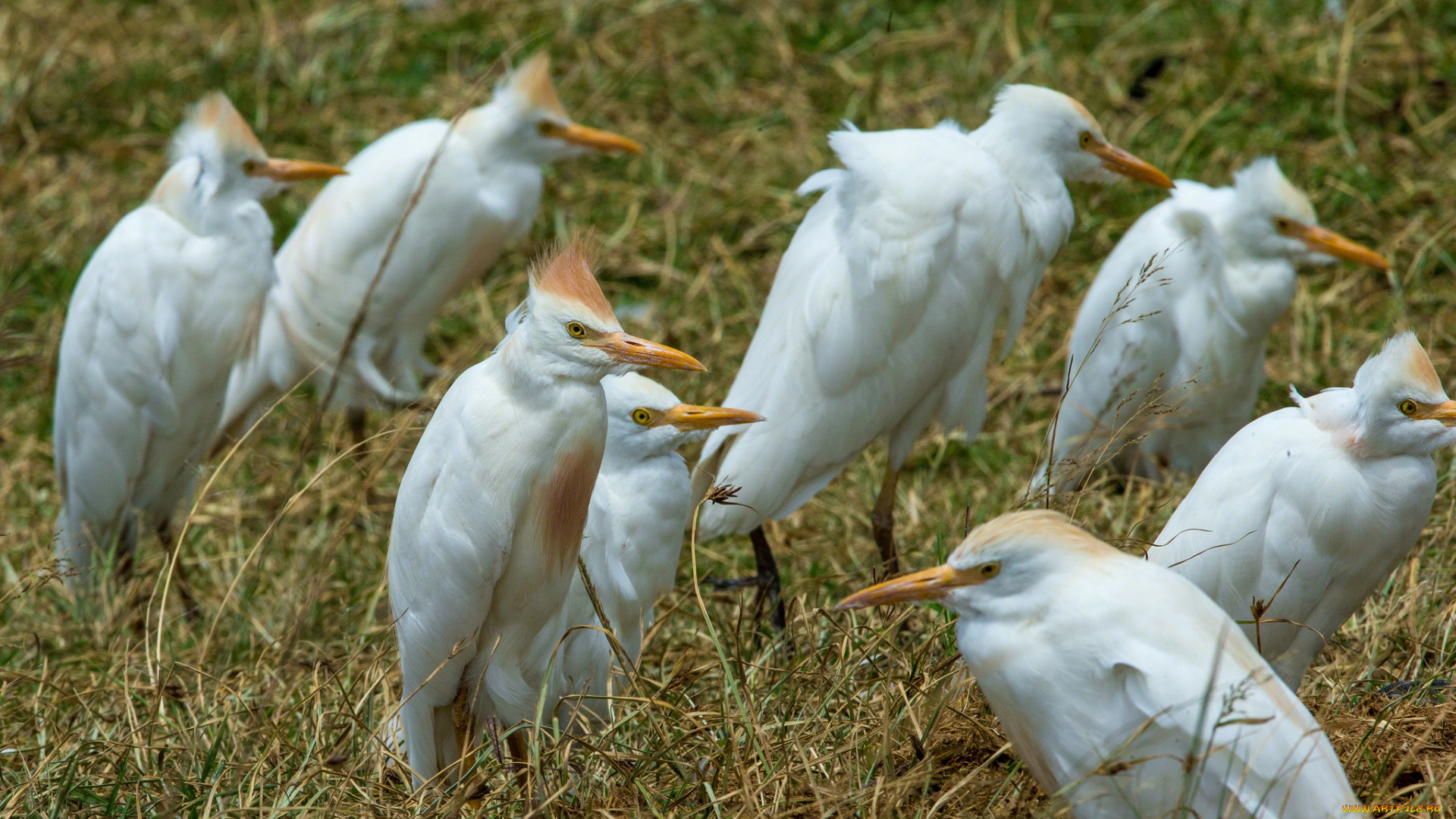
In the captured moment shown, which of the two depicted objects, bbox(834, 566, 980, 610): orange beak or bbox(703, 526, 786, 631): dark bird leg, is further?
bbox(703, 526, 786, 631): dark bird leg

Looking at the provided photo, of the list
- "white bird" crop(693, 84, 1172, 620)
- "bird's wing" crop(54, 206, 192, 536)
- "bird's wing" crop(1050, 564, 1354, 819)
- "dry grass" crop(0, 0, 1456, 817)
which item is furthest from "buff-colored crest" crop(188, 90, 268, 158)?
"bird's wing" crop(1050, 564, 1354, 819)

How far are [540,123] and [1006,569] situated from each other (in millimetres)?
3472

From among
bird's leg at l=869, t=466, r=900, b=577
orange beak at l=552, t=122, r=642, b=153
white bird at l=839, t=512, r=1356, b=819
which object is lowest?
bird's leg at l=869, t=466, r=900, b=577

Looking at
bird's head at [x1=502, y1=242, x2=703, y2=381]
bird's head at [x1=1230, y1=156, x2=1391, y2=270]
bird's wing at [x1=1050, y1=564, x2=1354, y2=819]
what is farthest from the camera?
bird's head at [x1=1230, y1=156, x2=1391, y2=270]

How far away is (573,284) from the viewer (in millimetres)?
2201

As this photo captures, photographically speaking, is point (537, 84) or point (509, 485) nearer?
point (509, 485)

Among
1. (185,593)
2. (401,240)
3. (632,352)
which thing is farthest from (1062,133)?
(185,593)

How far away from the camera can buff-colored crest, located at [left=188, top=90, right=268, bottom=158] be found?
13.1 feet

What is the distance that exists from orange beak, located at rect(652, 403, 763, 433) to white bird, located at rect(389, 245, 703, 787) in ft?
1.27

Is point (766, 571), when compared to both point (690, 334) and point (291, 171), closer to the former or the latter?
point (690, 334)

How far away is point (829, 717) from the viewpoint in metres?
2.53

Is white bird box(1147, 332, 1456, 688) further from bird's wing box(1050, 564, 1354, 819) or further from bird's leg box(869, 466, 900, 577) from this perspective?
bird's leg box(869, 466, 900, 577)

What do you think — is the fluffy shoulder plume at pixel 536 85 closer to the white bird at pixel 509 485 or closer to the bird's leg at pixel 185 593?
the bird's leg at pixel 185 593

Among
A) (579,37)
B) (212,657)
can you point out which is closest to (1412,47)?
(579,37)
